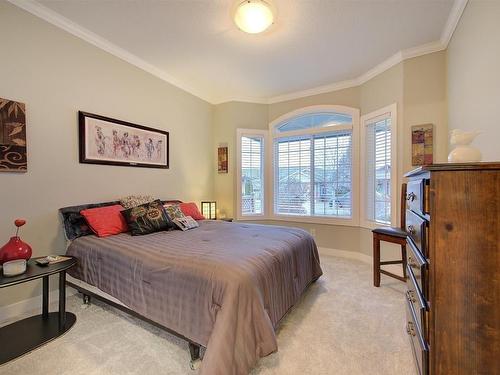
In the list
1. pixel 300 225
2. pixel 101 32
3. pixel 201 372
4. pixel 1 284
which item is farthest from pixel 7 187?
pixel 300 225

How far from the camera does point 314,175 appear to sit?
3.96 metres

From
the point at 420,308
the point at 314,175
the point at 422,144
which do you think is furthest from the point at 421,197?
the point at 314,175

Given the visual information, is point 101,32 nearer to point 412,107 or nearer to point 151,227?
point 151,227

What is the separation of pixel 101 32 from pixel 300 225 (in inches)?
149

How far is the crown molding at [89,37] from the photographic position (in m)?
2.12

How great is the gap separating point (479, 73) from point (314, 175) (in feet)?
7.75

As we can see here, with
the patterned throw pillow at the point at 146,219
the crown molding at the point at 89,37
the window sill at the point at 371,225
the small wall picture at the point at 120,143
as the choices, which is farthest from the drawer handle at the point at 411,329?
the crown molding at the point at 89,37

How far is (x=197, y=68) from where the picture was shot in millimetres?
3258

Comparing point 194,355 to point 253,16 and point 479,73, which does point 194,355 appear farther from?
point 479,73

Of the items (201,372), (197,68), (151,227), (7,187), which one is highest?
(197,68)

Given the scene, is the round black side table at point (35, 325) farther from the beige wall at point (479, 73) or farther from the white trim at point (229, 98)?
the beige wall at point (479, 73)

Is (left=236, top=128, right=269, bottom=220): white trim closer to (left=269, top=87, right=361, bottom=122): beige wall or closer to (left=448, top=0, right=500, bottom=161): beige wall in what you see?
(left=269, top=87, right=361, bottom=122): beige wall

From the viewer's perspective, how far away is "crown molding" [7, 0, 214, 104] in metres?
2.12

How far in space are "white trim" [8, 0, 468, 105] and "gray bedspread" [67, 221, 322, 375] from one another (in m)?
2.18
